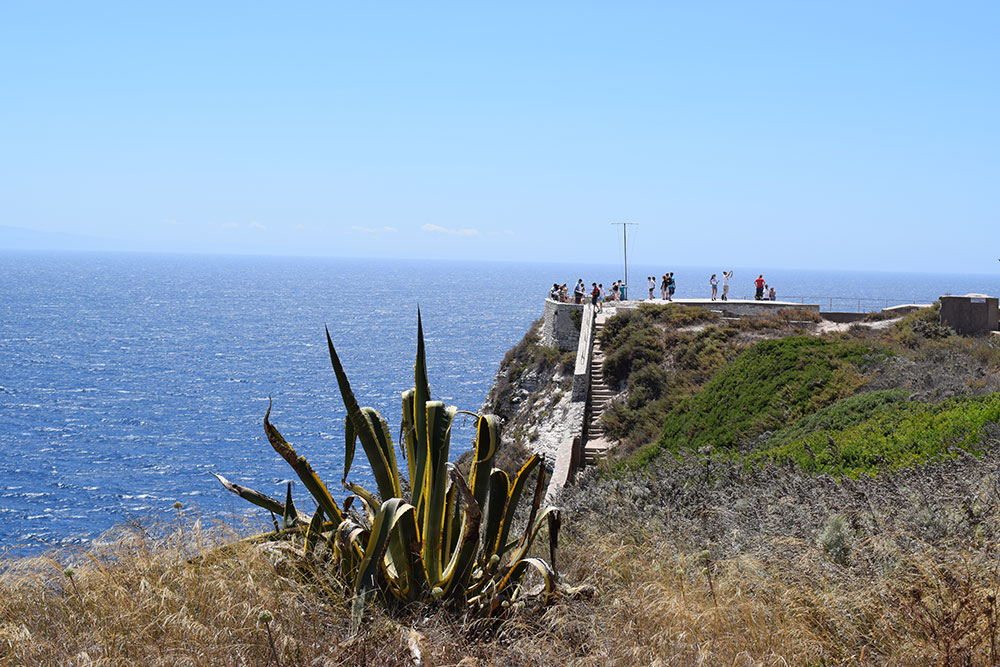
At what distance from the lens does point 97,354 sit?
2810 inches

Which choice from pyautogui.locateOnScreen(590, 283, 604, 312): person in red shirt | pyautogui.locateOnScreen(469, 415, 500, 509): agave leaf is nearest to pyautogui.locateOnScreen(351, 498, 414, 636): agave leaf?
pyautogui.locateOnScreen(469, 415, 500, 509): agave leaf

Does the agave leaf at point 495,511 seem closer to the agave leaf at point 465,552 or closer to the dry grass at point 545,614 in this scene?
the agave leaf at point 465,552

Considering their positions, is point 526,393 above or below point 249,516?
below

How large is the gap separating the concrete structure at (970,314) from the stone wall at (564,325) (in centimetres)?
1493

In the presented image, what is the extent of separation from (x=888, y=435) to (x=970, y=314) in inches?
577

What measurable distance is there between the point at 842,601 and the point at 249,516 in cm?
337

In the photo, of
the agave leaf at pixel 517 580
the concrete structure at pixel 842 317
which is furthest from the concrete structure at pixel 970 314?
the agave leaf at pixel 517 580

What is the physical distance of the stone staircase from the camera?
2255cm

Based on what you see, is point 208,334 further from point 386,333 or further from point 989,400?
point 989,400

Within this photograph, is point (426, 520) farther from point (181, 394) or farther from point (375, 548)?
point (181, 394)

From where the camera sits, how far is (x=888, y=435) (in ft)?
33.1

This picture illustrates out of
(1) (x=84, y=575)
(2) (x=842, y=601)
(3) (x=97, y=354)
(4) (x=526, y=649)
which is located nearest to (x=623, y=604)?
(4) (x=526, y=649)

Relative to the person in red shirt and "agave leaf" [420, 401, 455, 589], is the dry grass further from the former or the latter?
the person in red shirt

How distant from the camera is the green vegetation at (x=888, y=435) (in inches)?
331
